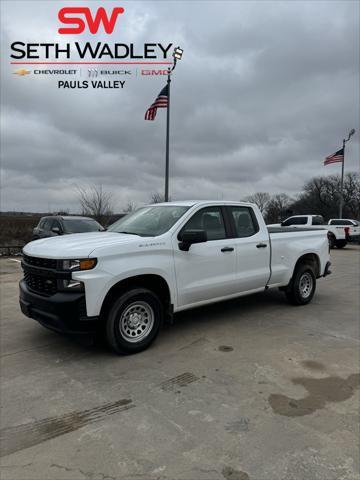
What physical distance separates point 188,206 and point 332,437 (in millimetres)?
3384

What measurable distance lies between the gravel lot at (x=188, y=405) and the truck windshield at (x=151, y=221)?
1526mm

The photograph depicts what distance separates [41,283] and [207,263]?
7.32 ft

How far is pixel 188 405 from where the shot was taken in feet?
10.8

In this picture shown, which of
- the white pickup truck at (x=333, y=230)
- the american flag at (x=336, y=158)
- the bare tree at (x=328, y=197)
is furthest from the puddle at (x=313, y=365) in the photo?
the bare tree at (x=328, y=197)

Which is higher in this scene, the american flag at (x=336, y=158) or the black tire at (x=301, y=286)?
the american flag at (x=336, y=158)

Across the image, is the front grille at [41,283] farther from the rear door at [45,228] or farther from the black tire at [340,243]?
the black tire at [340,243]

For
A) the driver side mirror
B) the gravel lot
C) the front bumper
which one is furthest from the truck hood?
the gravel lot

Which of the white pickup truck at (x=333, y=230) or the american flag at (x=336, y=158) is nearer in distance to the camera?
the white pickup truck at (x=333, y=230)

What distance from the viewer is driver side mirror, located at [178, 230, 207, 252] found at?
465cm

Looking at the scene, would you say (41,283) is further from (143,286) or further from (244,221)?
(244,221)

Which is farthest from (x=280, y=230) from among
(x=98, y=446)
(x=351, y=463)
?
(x=98, y=446)

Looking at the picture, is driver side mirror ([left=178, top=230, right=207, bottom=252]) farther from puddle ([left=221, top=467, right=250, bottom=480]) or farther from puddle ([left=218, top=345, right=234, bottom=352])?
puddle ([left=221, top=467, right=250, bottom=480])

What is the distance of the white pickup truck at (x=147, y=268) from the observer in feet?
13.3

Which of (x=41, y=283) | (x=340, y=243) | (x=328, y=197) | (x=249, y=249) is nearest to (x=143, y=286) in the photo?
(x=41, y=283)
